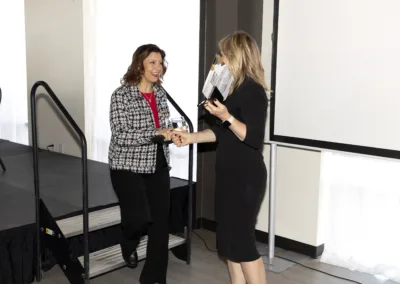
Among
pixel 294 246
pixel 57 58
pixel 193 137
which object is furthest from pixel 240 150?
pixel 57 58

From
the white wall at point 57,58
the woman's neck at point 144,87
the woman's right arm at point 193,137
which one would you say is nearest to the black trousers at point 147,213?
the woman's right arm at point 193,137

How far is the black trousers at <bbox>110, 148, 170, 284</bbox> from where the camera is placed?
2.75m

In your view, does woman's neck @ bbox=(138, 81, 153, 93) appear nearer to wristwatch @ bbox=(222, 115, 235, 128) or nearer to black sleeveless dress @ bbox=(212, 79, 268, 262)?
black sleeveless dress @ bbox=(212, 79, 268, 262)

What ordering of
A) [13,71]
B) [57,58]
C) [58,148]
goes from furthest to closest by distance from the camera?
1. [13,71]
2. [58,148]
3. [57,58]

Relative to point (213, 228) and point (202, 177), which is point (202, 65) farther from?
point (213, 228)

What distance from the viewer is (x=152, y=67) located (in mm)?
2781

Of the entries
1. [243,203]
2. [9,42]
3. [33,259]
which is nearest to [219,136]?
[243,203]

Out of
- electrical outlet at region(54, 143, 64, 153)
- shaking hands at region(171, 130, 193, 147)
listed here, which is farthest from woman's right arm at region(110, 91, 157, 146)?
electrical outlet at region(54, 143, 64, 153)

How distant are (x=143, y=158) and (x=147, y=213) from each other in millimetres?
323

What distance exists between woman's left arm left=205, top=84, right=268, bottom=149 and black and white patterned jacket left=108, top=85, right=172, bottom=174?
0.65 m

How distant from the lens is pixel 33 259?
2.88 m

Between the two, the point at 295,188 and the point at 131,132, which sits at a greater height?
the point at 131,132

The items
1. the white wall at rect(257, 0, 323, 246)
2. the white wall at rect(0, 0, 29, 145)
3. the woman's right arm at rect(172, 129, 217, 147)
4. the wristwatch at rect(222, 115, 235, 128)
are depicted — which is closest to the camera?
the wristwatch at rect(222, 115, 235, 128)

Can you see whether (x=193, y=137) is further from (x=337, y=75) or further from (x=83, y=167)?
(x=337, y=75)
